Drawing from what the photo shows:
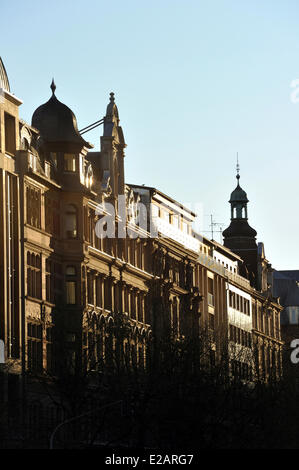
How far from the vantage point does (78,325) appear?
111562 mm

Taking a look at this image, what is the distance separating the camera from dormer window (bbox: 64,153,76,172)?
124m

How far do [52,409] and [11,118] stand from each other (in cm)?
1939

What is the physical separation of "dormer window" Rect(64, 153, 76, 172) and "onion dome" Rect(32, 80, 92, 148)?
3.24ft

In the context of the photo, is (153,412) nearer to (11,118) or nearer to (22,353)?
(22,353)

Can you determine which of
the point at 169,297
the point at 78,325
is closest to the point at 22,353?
the point at 78,325

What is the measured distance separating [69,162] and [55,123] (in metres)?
3.01

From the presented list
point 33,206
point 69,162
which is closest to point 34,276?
point 33,206

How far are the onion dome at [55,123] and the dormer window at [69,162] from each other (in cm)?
99

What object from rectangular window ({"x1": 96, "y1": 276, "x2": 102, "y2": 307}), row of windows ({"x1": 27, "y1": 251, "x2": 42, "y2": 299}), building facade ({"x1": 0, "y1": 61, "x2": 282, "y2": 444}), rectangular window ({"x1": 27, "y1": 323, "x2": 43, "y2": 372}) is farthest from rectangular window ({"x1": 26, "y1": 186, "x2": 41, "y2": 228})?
rectangular window ({"x1": 96, "y1": 276, "x2": 102, "y2": 307})

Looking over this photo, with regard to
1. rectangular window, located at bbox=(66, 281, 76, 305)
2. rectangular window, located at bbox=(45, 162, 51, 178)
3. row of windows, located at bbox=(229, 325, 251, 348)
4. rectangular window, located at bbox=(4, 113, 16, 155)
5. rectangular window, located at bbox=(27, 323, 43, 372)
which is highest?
rectangular window, located at bbox=(4, 113, 16, 155)

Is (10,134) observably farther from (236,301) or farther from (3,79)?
(236,301)

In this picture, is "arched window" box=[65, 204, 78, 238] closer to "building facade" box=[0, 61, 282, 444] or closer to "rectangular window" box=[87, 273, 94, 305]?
"building facade" box=[0, 61, 282, 444]
